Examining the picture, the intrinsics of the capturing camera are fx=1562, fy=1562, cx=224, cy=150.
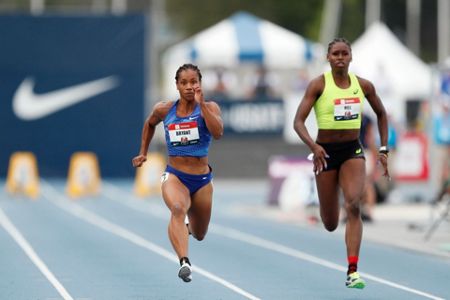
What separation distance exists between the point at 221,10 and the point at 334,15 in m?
17.3

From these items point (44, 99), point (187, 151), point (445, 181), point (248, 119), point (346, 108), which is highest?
point (346, 108)

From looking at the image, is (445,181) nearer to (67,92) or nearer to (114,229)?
(114,229)

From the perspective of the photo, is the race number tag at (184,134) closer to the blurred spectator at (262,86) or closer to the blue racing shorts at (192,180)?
the blue racing shorts at (192,180)

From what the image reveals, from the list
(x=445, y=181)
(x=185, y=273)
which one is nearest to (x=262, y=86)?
(x=445, y=181)

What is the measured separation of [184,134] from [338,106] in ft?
4.37

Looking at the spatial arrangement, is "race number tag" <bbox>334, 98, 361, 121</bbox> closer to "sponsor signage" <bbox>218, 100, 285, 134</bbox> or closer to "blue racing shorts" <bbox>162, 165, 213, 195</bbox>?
"blue racing shorts" <bbox>162, 165, 213, 195</bbox>

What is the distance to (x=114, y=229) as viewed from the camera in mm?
22219

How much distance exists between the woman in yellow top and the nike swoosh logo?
25.7 m

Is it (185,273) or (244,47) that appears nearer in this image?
(185,273)

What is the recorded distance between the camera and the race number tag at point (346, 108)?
1280 centimetres

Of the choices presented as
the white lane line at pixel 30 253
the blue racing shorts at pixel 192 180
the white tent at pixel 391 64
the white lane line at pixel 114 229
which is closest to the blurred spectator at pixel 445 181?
the white lane line at pixel 114 229

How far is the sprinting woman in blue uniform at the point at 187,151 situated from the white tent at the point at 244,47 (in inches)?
1188

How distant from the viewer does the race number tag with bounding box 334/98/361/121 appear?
1280cm

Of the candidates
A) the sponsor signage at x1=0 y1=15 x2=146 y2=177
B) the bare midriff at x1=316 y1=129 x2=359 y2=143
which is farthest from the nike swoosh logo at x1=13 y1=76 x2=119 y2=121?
the bare midriff at x1=316 y1=129 x2=359 y2=143
